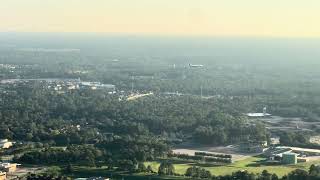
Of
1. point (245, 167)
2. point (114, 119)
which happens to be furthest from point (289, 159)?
point (114, 119)

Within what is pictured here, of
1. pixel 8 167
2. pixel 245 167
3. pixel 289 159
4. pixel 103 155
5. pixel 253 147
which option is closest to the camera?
pixel 8 167

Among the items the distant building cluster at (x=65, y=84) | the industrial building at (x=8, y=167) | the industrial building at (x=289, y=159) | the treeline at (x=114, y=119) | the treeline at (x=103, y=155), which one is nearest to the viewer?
the industrial building at (x=8, y=167)

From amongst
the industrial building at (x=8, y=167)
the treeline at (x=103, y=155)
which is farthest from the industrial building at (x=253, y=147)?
the industrial building at (x=8, y=167)

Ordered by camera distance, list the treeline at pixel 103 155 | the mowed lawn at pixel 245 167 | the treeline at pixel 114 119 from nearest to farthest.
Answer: the mowed lawn at pixel 245 167, the treeline at pixel 103 155, the treeline at pixel 114 119

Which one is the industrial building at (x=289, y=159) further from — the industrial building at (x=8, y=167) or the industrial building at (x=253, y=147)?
the industrial building at (x=8, y=167)

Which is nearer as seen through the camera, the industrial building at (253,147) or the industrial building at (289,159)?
the industrial building at (289,159)

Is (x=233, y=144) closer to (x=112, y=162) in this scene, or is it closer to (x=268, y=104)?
(x=112, y=162)

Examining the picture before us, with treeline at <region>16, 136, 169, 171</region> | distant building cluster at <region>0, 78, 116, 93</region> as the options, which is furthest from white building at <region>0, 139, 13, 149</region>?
distant building cluster at <region>0, 78, 116, 93</region>

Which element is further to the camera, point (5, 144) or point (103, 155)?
point (5, 144)

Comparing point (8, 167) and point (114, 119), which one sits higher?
point (114, 119)

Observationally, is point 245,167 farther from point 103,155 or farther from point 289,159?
point 103,155

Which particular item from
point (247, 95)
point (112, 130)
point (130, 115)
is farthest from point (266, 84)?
point (112, 130)
